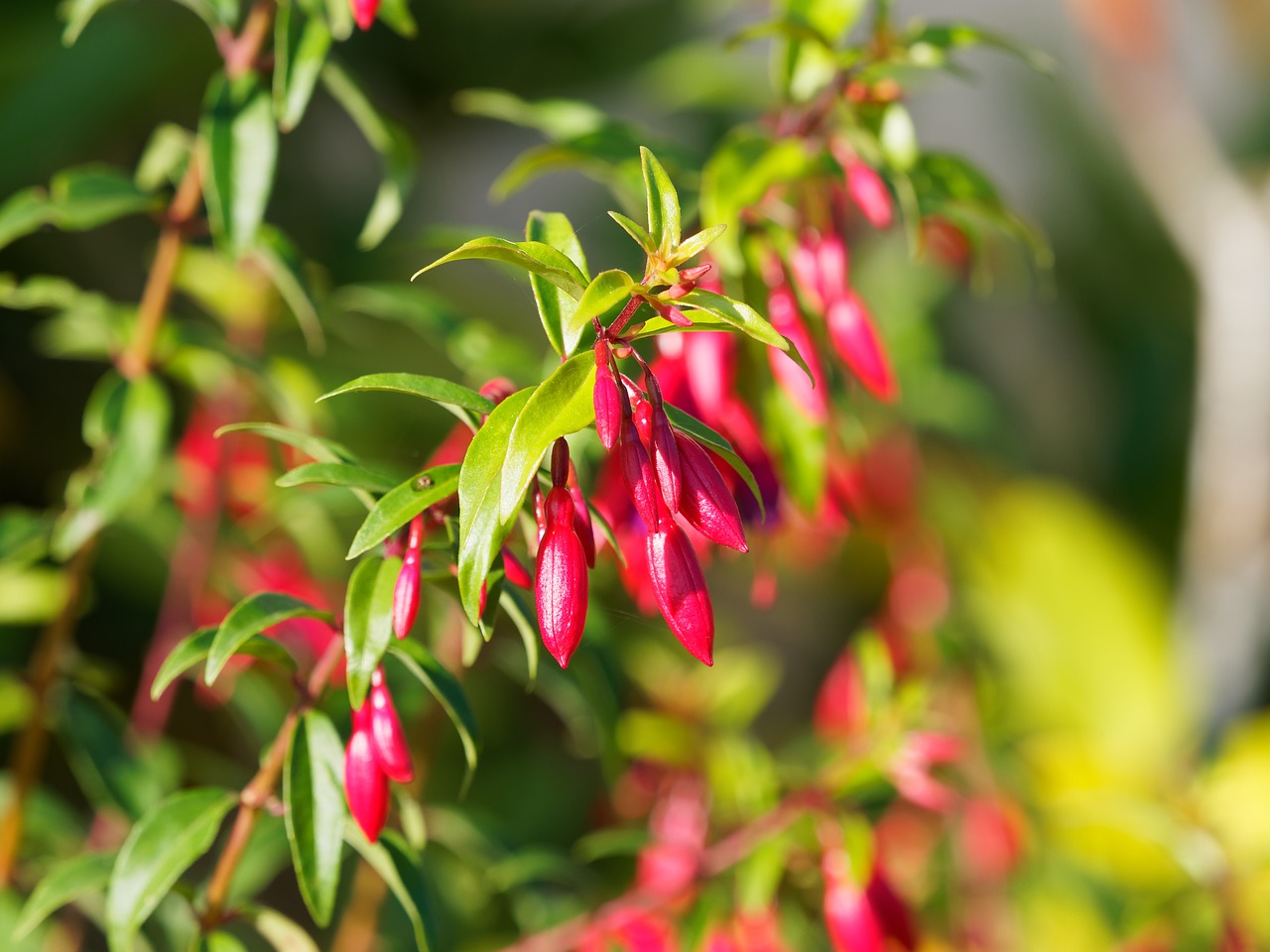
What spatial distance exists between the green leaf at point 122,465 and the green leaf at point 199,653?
147mm

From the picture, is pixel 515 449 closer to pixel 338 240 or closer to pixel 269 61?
pixel 269 61

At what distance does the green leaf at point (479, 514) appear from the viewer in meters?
0.35

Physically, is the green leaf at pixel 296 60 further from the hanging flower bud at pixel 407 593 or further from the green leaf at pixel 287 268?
the hanging flower bud at pixel 407 593

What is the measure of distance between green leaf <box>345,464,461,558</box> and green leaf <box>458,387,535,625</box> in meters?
0.02

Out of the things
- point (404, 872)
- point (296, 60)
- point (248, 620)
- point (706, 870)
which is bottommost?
point (706, 870)

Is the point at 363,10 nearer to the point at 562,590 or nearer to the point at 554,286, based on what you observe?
the point at 554,286

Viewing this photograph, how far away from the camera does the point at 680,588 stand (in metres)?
0.36

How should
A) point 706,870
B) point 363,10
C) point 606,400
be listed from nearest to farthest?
point 606,400, point 363,10, point 706,870

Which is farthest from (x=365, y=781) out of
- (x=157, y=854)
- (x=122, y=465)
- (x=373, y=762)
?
(x=122, y=465)

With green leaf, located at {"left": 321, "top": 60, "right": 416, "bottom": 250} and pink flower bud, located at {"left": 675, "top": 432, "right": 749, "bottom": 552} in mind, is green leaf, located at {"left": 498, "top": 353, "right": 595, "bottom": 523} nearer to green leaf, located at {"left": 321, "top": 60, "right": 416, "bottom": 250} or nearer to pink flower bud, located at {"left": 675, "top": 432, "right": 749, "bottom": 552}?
pink flower bud, located at {"left": 675, "top": 432, "right": 749, "bottom": 552}

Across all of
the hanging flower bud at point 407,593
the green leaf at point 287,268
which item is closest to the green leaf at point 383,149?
the green leaf at point 287,268

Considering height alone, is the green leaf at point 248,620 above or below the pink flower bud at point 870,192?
below

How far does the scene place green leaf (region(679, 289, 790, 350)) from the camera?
34 centimetres

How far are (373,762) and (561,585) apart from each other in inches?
3.9
